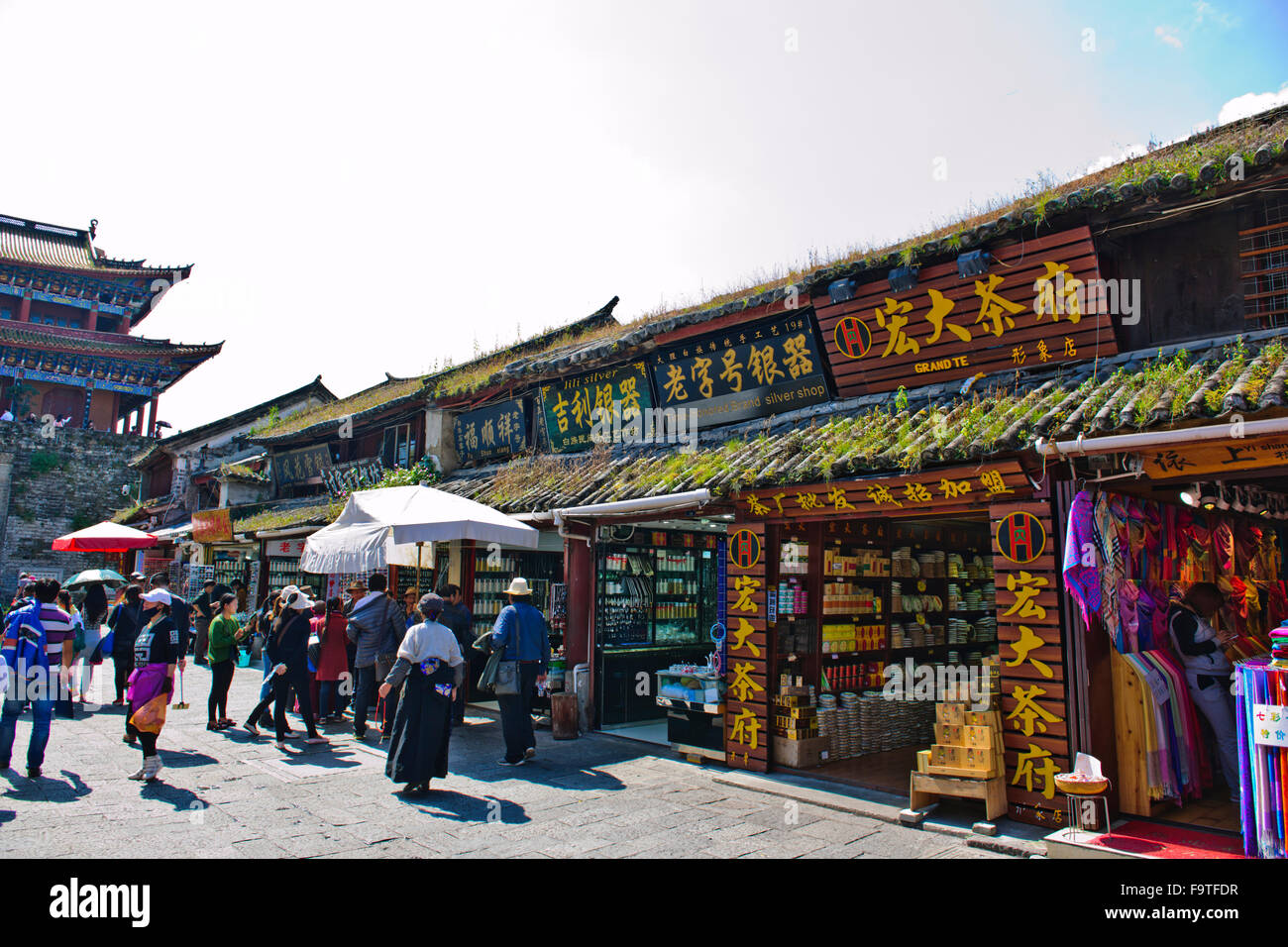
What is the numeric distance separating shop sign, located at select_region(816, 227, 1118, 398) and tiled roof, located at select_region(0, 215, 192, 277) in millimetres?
39793

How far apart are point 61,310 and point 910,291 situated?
42.6 meters

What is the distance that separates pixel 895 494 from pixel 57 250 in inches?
1747

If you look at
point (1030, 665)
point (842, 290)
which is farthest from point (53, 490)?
point (1030, 665)

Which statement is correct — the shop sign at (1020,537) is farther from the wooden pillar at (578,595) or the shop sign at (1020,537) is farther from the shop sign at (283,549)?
the shop sign at (283,549)

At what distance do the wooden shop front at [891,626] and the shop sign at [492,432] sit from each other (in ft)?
19.2

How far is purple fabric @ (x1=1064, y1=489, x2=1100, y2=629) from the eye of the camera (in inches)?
230

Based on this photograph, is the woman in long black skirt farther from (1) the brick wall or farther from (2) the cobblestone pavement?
→ (1) the brick wall

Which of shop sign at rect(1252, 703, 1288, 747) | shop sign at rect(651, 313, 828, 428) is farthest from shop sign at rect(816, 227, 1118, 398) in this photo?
shop sign at rect(1252, 703, 1288, 747)

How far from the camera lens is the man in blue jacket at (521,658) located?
8508mm

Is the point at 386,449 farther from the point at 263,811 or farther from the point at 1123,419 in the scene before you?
the point at 1123,419

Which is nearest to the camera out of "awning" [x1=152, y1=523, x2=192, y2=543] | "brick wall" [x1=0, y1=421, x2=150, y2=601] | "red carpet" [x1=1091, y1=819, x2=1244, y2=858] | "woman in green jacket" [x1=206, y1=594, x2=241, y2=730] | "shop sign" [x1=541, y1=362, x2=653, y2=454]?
"red carpet" [x1=1091, y1=819, x2=1244, y2=858]

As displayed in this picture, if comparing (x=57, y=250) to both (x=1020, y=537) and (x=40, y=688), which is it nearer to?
(x=40, y=688)

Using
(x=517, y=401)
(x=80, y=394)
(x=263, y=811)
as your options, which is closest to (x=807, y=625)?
(x=263, y=811)

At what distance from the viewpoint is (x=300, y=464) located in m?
19.4
